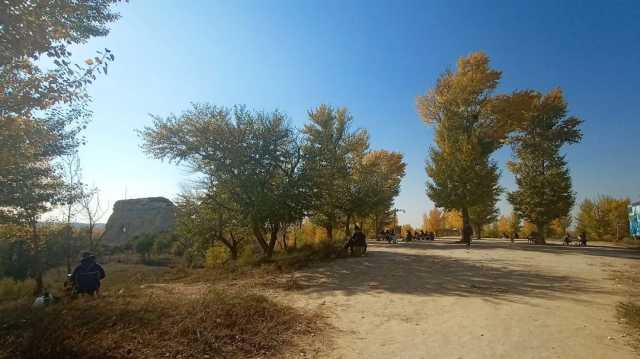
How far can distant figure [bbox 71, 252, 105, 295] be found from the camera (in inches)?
403

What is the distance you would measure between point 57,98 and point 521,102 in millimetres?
32132

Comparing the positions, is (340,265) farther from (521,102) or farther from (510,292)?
(521,102)

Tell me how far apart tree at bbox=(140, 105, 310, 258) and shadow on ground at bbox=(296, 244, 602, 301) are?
408 cm

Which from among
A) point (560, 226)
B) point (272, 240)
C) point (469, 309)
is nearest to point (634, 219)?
point (560, 226)

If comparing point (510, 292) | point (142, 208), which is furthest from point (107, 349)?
point (142, 208)

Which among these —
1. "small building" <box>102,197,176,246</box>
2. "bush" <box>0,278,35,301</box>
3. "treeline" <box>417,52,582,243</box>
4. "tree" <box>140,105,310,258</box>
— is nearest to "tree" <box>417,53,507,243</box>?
"treeline" <box>417,52,582,243</box>

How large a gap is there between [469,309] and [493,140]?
81.2ft

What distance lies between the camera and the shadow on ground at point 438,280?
10277 mm

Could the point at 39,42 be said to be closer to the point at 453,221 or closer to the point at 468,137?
the point at 468,137

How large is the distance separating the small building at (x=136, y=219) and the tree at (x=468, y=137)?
83880 millimetres

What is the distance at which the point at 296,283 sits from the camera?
12219 mm

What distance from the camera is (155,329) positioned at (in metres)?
6.27

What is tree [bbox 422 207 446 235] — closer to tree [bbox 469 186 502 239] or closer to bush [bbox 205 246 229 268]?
tree [bbox 469 186 502 239]

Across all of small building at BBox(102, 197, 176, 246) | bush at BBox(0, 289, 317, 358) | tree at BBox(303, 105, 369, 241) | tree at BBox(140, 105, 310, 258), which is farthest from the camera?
small building at BBox(102, 197, 176, 246)
